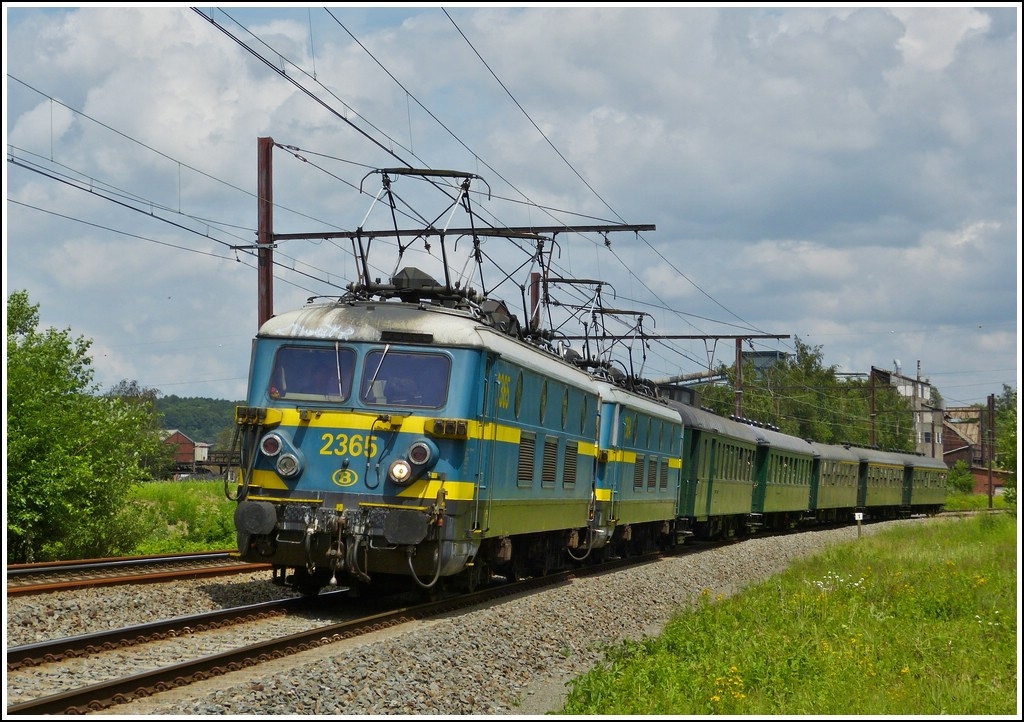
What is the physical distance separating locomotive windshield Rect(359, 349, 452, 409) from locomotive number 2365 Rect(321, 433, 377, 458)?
455 mm

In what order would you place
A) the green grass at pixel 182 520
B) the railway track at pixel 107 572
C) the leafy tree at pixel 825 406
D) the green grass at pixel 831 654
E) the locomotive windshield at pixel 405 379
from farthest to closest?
the leafy tree at pixel 825 406 → the green grass at pixel 182 520 → the railway track at pixel 107 572 → the locomotive windshield at pixel 405 379 → the green grass at pixel 831 654

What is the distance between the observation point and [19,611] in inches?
486

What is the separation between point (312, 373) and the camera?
47.4 feet

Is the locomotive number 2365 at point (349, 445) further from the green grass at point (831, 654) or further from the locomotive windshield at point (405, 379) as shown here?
the green grass at point (831, 654)

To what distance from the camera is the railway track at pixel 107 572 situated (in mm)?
14888

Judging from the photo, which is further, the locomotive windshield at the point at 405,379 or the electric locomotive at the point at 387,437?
the locomotive windshield at the point at 405,379

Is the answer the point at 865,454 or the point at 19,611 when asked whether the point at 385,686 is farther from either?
the point at 865,454

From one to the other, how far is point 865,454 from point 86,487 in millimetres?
39452

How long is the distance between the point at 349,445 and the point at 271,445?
36.3 inches

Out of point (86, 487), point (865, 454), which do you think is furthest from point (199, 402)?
point (86, 487)

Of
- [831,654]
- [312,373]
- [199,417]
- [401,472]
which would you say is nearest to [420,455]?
[401,472]

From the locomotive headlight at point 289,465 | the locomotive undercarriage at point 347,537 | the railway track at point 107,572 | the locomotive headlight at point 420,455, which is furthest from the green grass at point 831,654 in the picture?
the railway track at point 107,572

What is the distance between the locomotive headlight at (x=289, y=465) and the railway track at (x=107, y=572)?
2941 millimetres

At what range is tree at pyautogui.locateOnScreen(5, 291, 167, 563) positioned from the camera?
21.6 metres
